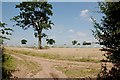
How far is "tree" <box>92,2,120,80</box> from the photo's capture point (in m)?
12.9

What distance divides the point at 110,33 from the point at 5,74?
17.2ft

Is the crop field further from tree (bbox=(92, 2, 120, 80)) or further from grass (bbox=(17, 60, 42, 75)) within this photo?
tree (bbox=(92, 2, 120, 80))

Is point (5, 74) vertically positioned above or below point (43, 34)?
below

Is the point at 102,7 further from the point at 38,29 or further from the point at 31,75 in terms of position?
the point at 38,29

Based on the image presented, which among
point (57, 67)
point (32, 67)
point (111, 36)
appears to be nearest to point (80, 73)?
point (57, 67)

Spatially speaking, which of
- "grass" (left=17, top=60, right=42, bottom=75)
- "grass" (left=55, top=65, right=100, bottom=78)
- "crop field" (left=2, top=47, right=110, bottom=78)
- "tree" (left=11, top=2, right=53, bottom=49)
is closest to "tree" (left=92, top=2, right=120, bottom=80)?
"crop field" (left=2, top=47, right=110, bottom=78)

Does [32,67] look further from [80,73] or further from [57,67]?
[80,73]

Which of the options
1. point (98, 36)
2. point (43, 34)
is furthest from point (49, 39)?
point (98, 36)

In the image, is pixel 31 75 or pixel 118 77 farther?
pixel 31 75

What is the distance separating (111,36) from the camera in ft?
43.4

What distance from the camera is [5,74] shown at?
1165 cm

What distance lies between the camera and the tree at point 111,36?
1287 cm

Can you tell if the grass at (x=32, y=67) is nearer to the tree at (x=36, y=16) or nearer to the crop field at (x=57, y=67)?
the crop field at (x=57, y=67)

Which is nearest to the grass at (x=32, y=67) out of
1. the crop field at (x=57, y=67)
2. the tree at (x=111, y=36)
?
the crop field at (x=57, y=67)
